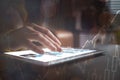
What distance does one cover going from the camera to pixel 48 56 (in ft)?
2.64

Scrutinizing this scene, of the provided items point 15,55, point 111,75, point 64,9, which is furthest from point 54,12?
point 111,75

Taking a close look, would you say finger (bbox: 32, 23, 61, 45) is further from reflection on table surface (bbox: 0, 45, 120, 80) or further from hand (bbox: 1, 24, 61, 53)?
reflection on table surface (bbox: 0, 45, 120, 80)

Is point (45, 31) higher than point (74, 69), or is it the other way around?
point (45, 31)

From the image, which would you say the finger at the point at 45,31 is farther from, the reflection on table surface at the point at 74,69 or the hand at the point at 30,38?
the reflection on table surface at the point at 74,69

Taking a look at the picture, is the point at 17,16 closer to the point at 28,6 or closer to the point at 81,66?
the point at 28,6

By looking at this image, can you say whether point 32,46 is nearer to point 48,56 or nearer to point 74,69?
point 48,56

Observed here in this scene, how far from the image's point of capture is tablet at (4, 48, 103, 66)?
76cm

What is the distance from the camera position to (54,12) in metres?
0.88

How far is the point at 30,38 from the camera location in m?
0.80

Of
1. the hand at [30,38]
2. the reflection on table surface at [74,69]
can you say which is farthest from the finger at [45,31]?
the reflection on table surface at [74,69]

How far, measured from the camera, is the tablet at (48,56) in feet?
2.48

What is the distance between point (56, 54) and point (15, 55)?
0.57 ft

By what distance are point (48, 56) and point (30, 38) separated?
11 centimetres

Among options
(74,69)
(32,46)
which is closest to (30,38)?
(32,46)
